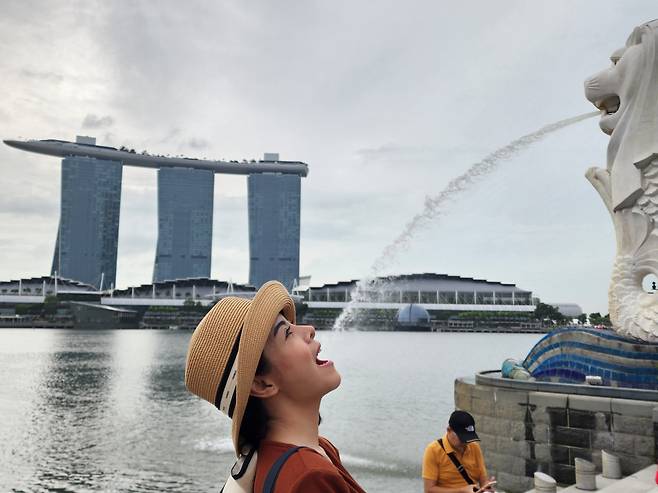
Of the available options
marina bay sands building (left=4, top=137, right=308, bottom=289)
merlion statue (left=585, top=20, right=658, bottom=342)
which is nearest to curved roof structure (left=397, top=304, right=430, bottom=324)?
marina bay sands building (left=4, top=137, right=308, bottom=289)

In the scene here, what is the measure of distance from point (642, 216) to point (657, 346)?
8.05 ft

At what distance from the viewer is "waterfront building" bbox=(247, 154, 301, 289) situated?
151 m

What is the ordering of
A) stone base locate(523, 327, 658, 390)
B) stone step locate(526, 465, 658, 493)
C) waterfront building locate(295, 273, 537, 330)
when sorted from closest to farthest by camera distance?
stone step locate(526, 465, 658, 493)
stone base locate(523, 327, 658, 390)
waterfront building locate(295, 273, 537, 330)

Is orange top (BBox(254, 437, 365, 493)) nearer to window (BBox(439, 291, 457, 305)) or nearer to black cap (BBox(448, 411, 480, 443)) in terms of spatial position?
black cap (BBox(448, 411, 480, 443))

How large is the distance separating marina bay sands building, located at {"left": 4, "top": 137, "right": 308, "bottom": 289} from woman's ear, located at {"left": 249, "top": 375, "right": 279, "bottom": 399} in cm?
14089

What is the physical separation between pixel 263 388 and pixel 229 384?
112 mm

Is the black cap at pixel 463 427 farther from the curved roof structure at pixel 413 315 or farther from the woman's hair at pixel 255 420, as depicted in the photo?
the curved roof structure at pixel 413 315

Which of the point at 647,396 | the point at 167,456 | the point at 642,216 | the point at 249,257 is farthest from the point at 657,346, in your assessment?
the point at 249,257

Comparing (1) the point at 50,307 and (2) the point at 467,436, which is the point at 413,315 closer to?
(1) the point at 50,307

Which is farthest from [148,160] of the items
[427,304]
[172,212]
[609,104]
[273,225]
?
[609,104]

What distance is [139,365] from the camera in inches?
1254

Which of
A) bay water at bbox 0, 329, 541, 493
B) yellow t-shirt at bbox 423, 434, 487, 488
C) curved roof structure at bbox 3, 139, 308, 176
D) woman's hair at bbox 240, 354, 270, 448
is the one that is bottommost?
bay water at bbox 0, 329, 541, 493

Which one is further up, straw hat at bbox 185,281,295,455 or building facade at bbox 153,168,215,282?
building facade at bbox 153,168,215,282

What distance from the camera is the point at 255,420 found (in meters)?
1.79
